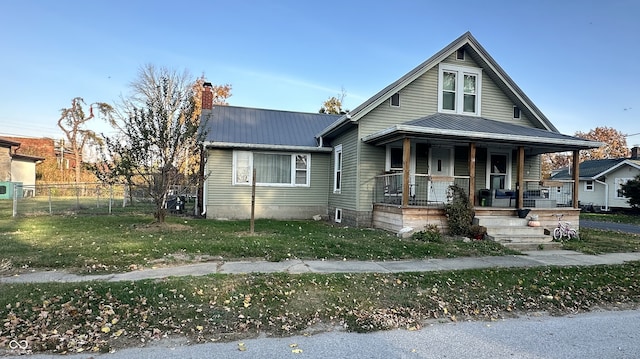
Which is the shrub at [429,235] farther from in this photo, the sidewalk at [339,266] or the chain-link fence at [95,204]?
the chain-link fence at [95,204]

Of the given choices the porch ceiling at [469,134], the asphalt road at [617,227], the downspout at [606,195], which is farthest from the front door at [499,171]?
the downspout at [606,195]

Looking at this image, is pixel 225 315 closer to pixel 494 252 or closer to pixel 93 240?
pixel 93 240

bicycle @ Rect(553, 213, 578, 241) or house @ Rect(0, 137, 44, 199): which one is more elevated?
house @ Rect(0, 137, 44, 199)

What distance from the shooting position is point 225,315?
4.52 m

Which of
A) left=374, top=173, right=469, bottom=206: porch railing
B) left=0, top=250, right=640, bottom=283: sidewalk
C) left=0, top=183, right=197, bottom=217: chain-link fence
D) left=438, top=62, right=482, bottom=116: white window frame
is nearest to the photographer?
left=0, top=250, right=640, bottom=283: sidewalk

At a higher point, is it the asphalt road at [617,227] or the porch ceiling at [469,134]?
the porch ceiling at [469,134]

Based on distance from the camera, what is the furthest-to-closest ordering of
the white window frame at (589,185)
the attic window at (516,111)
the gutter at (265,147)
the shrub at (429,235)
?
the white window frame at (589,185) < the attic window at (516,111) < the gutter at (265,147) < the shrub at (429,235)

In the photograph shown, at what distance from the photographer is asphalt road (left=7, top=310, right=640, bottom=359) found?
12.0 ft

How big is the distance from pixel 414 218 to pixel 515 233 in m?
2.78

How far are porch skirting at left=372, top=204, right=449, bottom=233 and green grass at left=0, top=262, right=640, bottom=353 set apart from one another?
14.2 ft

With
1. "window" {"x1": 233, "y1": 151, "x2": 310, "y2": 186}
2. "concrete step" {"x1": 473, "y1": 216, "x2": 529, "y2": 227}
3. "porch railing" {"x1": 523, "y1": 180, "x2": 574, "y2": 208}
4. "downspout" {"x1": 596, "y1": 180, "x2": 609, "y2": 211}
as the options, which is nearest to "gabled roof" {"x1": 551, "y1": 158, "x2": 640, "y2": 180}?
"downspout" {"x1": 596, "y1": 180, "x2": 609, "y2": 211}

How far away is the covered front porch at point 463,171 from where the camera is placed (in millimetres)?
11039

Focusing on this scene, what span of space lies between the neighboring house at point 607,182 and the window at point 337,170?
23940 millimetres

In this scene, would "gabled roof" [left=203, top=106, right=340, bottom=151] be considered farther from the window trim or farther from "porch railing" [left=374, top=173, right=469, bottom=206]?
the window trim
